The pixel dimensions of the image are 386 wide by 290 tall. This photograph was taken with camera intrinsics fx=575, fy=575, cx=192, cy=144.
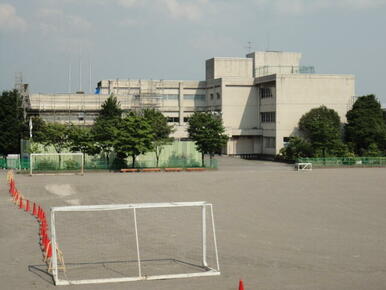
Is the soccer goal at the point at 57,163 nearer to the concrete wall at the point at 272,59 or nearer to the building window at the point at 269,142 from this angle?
the building window at the point at 269,142

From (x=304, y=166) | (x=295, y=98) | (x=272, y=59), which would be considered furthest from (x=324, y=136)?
(x=272, y=59)

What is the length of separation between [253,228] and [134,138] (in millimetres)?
34363

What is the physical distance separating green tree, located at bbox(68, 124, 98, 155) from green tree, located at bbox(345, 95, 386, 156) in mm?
32714

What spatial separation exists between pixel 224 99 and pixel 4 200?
2112 inches

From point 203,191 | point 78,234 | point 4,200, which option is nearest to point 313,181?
point 203,191

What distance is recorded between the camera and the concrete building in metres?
77.2

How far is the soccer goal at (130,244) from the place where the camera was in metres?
Answer: 16.9

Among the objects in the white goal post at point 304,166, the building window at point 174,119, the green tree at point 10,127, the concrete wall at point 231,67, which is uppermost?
the concrete wall at point 231,67

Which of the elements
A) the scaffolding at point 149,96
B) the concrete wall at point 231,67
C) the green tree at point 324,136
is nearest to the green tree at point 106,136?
the green tree at point 324,136

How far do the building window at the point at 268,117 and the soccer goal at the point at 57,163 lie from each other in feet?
100

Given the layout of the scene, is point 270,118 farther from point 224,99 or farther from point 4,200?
point 4,200

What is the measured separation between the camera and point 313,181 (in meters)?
47.8

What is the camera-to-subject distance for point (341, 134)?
77188 millimetres

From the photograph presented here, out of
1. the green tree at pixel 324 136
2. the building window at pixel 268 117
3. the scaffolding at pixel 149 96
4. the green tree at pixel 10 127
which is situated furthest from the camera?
the scaffolding at pixel 149 96
